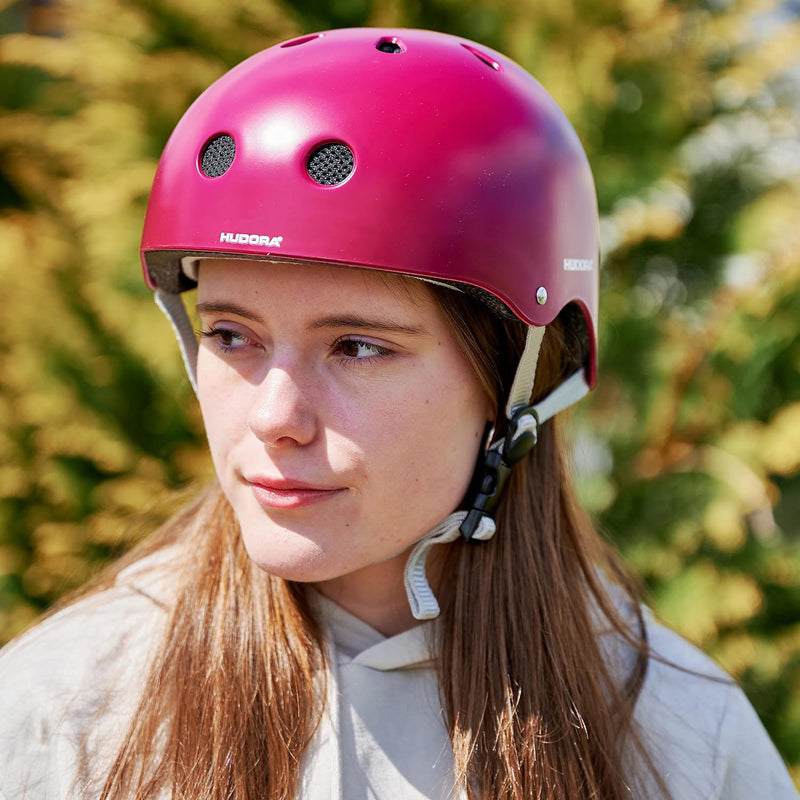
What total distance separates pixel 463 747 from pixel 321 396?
0.74m

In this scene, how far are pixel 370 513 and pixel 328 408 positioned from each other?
0.71ft

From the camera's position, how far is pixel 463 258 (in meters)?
1.81

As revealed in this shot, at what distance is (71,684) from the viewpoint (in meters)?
1.89

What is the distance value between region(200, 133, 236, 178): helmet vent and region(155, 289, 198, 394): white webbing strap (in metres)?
0.44

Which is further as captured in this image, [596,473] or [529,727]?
[596,473]

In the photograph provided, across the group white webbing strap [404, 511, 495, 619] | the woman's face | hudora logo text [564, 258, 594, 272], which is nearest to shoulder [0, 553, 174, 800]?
the woman's face

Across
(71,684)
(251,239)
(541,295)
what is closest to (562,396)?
(541,295)

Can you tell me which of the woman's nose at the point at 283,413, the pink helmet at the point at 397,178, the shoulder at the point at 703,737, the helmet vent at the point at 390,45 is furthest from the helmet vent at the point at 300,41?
the shoulder at the point at 703,737

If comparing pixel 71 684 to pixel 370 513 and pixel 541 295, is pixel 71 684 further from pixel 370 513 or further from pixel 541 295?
pixel 541 295

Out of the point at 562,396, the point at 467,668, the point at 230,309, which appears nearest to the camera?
the point at 230,309

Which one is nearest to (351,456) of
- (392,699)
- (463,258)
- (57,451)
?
(463,258)

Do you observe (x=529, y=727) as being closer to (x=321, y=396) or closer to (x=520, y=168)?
(x=321, y=396)

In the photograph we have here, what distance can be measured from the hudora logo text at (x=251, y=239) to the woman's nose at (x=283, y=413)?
0.22 meters

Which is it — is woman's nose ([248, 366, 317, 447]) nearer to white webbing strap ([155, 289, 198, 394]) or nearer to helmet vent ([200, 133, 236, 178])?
helmet vent ([200, 133, 236, 178])
